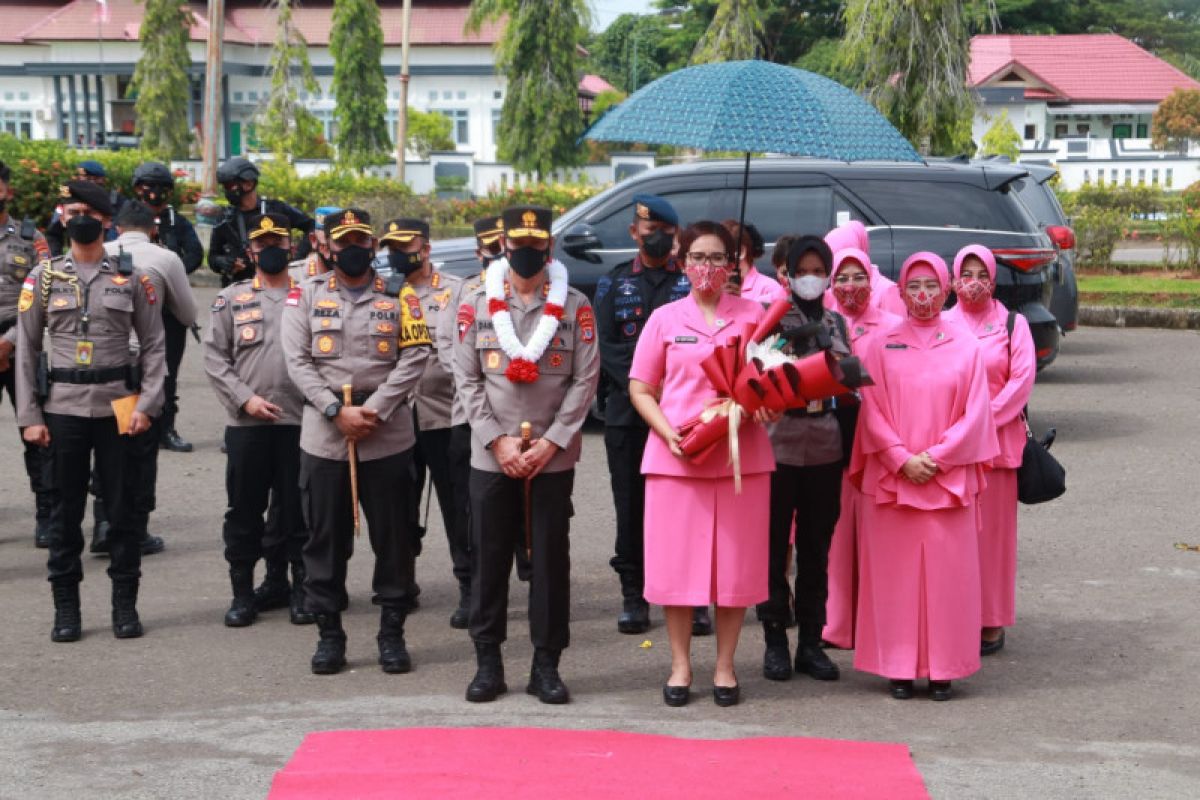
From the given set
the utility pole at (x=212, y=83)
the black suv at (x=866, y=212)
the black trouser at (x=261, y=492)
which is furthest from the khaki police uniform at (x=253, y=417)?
the utility pole at (x=212, y=83)

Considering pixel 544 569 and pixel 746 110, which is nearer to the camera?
pixel 544 569

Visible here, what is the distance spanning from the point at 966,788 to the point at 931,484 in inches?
57.4

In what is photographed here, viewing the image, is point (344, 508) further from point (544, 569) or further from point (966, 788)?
point (966, 788)

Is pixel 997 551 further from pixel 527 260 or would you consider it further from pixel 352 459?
pixel 352 459

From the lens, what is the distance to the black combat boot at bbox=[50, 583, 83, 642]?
758 cm

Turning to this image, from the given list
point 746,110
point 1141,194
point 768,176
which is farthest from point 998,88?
point 746,110

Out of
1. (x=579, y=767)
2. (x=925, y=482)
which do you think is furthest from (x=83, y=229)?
(x=925, y=482)

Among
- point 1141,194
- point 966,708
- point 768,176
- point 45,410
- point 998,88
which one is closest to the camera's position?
point 966,708

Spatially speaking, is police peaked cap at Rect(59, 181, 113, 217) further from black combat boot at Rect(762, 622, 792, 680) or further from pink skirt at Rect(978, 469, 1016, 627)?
pink skirt at Rect(978, 469, 1016, 627)

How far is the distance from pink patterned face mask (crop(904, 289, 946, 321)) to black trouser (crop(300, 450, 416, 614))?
2.26 m

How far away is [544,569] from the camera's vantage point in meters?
6.76

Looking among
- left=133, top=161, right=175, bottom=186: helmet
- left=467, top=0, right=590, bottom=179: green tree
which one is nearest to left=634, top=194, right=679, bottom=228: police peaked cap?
left=133, top=161, right=175, bottom=186: helmet

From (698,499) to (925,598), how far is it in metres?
1.05

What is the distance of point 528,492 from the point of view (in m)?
6.76
